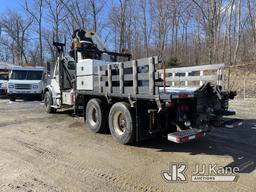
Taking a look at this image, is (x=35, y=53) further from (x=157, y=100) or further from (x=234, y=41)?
(x=157, y=100)

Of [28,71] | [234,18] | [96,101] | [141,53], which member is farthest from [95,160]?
[141,53]

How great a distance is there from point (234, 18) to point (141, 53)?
532 inches

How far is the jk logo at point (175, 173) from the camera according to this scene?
171 inches

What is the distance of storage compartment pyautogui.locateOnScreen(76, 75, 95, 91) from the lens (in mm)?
7587

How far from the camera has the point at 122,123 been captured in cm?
649

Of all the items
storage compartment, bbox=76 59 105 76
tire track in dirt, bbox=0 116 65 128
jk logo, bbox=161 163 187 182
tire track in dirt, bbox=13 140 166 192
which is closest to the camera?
tire track in dirt, bbox=13 140 166 192

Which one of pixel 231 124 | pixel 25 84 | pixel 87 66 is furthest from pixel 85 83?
pixel 25 84

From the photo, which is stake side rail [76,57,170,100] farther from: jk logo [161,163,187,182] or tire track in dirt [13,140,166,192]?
tire track in dirt [13,140,166,192]

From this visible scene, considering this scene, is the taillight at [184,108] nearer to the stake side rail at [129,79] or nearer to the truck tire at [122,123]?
the stake side rail at [129,79]

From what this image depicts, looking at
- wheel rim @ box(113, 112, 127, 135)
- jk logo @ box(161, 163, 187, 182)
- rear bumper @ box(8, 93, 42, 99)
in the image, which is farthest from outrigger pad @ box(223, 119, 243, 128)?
rear bumper @ box(8, 93, 42, 99)

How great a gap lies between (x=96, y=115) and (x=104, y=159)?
7.49 feet

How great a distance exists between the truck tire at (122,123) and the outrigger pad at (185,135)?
1.08 m

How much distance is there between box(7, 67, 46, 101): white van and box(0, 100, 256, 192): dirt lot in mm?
9941

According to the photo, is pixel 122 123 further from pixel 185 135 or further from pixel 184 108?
pixel 185 135
